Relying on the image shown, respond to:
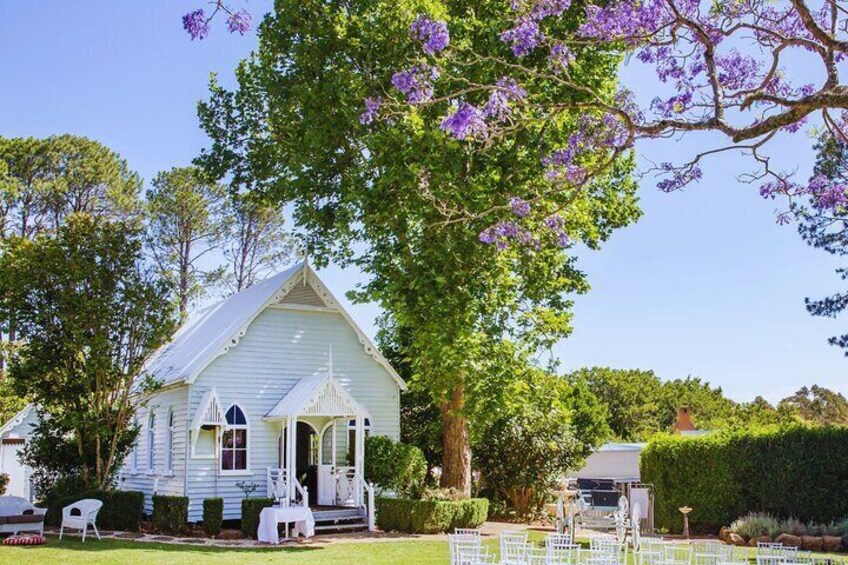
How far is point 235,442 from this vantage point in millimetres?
22328

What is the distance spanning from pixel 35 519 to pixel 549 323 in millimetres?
12221

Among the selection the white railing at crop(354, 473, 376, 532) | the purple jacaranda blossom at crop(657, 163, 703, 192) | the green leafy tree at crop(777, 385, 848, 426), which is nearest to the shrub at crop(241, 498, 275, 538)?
the white railing at crop(354, 473, 376, 532)

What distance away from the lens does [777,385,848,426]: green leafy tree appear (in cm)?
5359

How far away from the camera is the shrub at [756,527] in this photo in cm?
2000

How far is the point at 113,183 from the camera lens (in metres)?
39.2

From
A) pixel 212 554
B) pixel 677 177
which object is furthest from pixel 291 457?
pixel 677 177

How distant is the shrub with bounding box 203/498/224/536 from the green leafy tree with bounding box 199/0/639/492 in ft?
18.4

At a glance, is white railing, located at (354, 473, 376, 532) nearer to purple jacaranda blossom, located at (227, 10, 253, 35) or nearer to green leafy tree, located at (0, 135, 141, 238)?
purple jacaranda blossom, located at (227, 10, 253, 35)

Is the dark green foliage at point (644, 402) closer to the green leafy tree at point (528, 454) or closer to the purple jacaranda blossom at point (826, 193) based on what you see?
the green leafy tree at point (528, 454)

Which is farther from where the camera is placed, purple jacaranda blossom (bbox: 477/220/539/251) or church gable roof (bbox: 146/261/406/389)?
church gable roof (bbox: 146/261/406/389)

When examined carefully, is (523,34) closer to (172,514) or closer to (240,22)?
(240,22)

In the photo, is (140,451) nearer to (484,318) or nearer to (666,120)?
(484,318)

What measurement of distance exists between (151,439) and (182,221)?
15715mm

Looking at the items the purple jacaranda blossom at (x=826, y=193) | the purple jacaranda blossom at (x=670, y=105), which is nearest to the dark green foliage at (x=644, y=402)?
the purple jacaranda blossom at (x=826, y=193)
